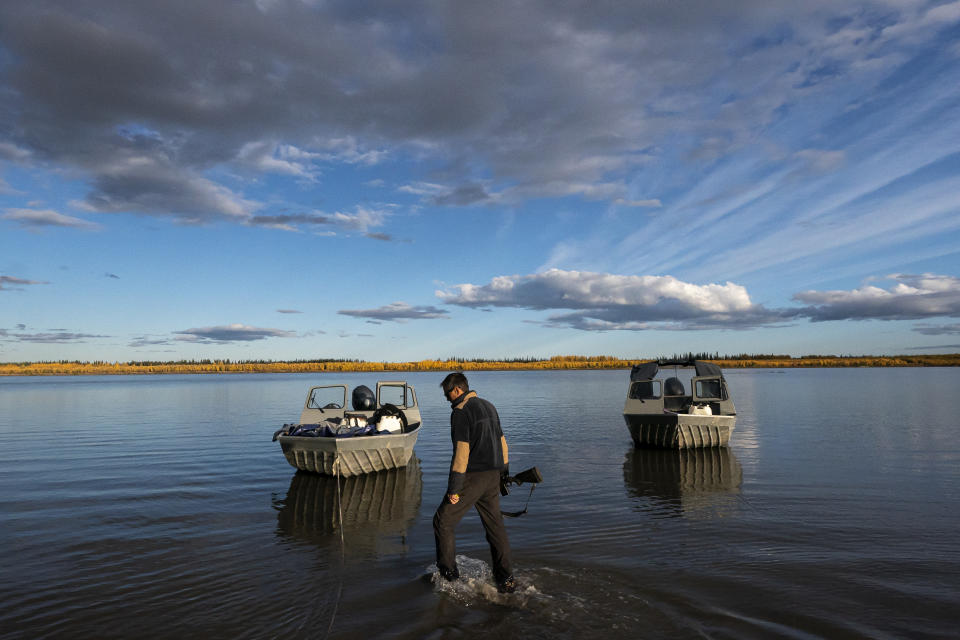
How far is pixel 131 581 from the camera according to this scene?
7.07m

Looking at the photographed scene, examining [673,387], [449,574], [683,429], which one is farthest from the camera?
[673,387]

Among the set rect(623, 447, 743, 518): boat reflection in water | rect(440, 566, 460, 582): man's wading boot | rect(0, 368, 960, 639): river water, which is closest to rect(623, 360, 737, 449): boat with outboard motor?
rect(623, 447, 743, 518): boat reflection in water

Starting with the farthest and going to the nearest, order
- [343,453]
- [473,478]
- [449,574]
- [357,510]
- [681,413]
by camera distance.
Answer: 1. [681,413]
2. [343,453]
3. [357,510]
4. [449,574]
5. [473,478]

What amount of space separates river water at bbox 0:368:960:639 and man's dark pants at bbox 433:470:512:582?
13.5 inches

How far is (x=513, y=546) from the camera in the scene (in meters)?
8.38

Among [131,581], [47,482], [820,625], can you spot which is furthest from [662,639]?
[47,482]

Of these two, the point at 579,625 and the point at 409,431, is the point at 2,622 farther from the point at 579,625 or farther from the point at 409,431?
the point at 409,431

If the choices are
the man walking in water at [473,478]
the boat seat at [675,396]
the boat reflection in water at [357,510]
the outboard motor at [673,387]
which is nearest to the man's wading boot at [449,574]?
the man walking in water at [473,478]

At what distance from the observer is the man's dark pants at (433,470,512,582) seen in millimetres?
6285

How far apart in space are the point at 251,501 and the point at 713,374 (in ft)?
48.7

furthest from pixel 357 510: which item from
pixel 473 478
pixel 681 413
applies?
pixel 681 413

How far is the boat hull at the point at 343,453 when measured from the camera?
1316 centimetres

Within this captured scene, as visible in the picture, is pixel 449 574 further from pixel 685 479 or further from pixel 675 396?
pixel 675 396

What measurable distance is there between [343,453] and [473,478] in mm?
7710
